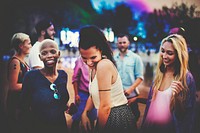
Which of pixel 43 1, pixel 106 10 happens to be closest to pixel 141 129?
pixel 106 10

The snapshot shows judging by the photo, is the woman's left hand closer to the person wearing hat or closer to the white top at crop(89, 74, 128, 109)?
the white top at crop(89, 74, 128, 109)

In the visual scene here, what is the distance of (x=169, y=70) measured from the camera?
2.47 meters

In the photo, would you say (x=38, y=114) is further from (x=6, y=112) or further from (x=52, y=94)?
(x=6, y=112)

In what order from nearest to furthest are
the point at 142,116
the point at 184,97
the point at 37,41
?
the point at 184,97 < the point at 37,41 < the point at 142,116

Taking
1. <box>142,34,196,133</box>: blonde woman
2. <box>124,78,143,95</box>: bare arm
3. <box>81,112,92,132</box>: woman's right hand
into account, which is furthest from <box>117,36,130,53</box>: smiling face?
<box>81,112,92,132</box>: woman's right hand

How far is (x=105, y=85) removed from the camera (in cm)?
190

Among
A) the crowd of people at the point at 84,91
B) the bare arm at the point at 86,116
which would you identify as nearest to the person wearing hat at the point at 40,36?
the crowd of people at the point at 84,91

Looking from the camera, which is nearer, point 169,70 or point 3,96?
point 169,70

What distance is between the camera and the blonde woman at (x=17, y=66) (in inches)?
102

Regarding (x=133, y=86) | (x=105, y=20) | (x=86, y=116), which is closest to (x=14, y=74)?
(x=86, y=116)

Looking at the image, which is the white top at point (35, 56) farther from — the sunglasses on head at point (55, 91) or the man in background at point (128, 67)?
the man in background at point (128, 67)

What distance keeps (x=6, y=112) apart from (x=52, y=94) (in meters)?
0.75

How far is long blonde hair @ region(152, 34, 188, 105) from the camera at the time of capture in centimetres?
234

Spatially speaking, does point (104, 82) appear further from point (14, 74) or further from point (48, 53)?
point (14, 74)
